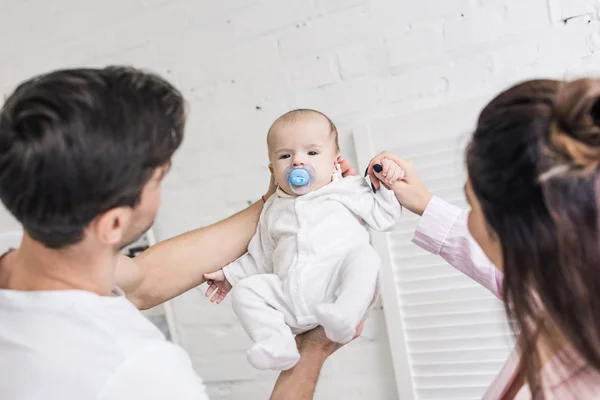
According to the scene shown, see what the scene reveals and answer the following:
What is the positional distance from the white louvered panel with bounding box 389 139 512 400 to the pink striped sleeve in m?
0.40

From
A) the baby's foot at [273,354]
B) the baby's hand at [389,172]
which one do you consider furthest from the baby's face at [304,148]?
the baby's foot at [273,354]

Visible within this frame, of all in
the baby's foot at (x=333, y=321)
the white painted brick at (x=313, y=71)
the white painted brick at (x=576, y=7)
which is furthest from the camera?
the white painted brick at (x=313, y=71)

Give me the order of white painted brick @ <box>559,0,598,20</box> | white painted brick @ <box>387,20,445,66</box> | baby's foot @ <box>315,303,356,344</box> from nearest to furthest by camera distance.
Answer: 1. baby's foot @ <box>315,303,356,344</box>
2. white painted brick @ <box>559,0,598,20</box>
3. white painted brick @ <box>387,20,445,66</box>

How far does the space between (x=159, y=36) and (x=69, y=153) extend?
1412 mm

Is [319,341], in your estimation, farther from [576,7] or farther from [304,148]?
[576,7]

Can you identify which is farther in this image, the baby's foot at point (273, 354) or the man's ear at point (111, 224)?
the baby's foot at point (273, 354)

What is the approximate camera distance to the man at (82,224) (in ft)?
2.35

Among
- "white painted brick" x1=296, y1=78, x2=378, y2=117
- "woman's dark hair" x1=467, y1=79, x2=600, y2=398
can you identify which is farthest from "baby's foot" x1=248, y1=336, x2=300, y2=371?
"white painted brick" x1=296, y1=78, x2=378, y2=117

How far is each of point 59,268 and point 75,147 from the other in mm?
199

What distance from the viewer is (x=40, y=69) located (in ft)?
7.24

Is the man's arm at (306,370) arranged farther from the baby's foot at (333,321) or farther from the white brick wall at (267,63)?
the white brick wall at (267,63)

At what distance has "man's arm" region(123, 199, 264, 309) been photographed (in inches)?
51.5

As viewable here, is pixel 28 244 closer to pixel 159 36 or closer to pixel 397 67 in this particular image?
pixel 397 67

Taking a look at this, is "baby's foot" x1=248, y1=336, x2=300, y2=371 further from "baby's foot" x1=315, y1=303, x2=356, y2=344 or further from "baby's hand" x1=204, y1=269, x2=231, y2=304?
"baby's hand" x1=204, y1=269, x2=231, y2=304
